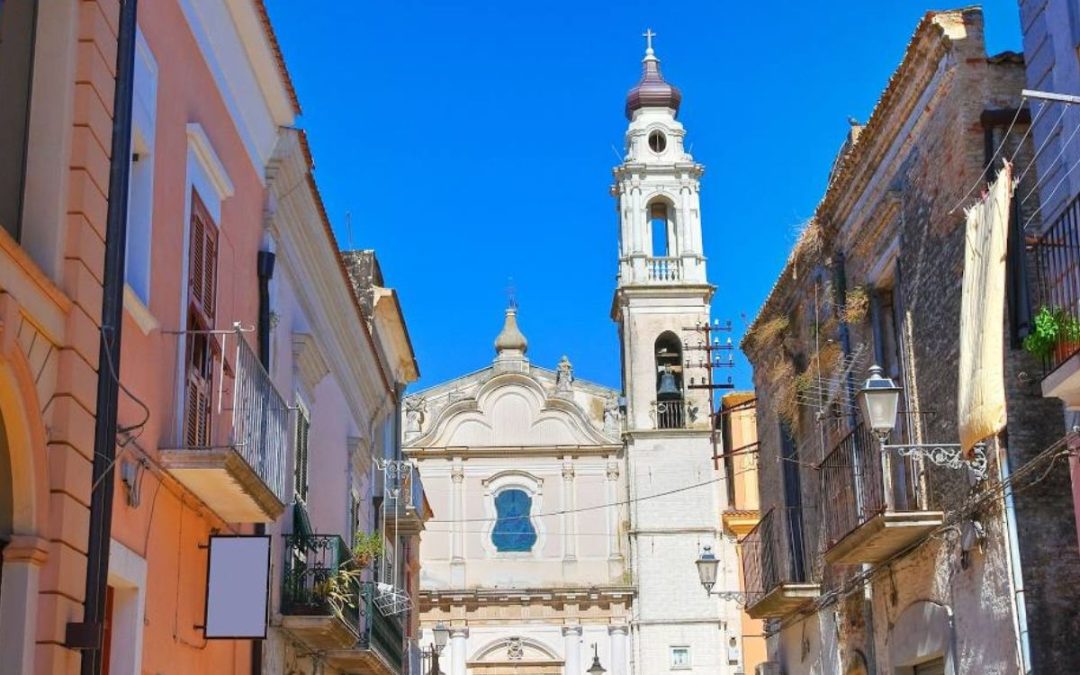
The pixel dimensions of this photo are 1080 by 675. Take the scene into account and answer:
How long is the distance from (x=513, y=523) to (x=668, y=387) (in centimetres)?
546

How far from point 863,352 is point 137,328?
881cm

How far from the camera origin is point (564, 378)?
43562mm

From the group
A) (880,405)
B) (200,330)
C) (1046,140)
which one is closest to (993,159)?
(1046,140)

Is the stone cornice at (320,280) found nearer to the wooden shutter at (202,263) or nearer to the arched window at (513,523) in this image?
the wooden shutter at (202,263)

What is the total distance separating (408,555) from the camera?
27719 mm

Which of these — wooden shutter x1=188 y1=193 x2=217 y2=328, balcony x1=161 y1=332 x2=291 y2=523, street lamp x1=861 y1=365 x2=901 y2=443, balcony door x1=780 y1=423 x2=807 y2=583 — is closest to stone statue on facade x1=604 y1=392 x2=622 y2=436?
balcony door x1=780 y1=423 x2=807 y2=583

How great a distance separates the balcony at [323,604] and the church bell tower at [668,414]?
23.6 metres

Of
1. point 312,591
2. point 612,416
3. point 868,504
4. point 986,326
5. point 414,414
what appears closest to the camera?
point 986,326

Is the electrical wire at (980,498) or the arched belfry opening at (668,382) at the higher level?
the arched belfry opening at (668,382)

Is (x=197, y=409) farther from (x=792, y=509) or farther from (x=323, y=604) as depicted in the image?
(x=792, y=509)

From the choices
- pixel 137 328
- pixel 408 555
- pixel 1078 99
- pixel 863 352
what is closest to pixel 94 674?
pixel 137 328

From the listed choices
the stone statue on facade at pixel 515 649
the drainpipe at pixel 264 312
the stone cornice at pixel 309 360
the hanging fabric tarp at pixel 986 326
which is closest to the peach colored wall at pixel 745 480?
the stone statue on facade at pixel 515 649

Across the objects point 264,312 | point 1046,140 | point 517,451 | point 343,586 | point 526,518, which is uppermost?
point 517,451

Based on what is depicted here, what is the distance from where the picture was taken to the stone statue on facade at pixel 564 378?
4312 centimetres
